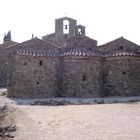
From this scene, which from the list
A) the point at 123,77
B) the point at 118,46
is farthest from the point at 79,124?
the point at 118,46

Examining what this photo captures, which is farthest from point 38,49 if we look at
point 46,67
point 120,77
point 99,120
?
point 99,120

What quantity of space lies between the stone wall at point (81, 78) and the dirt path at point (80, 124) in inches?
258

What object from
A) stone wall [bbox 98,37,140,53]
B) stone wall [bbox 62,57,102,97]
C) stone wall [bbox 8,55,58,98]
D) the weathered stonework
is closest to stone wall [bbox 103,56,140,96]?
the weathered stonework

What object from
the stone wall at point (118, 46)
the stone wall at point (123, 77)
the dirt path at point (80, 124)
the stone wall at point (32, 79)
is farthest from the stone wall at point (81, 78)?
the dirt path at point (80, 124)

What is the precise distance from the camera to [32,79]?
75.8 ft

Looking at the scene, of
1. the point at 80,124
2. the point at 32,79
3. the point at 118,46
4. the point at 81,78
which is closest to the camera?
the point at 80,124

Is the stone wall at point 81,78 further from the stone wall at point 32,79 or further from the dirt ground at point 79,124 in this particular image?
the dirt ground at point 79,124

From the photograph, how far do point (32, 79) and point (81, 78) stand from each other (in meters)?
3.63

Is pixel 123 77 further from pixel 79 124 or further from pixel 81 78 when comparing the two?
pixel 79 124

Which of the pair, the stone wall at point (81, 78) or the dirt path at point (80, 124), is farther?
the stone wall at point (81, 78)

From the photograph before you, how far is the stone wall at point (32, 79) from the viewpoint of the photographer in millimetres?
22891

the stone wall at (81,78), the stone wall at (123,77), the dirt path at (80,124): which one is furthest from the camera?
the stone wall at (123,77)

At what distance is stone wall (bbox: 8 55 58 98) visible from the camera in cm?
2289

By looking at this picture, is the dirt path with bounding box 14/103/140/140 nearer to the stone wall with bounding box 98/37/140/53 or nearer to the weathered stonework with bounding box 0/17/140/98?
the weathered stonework with bounding box 0/17/140/98
